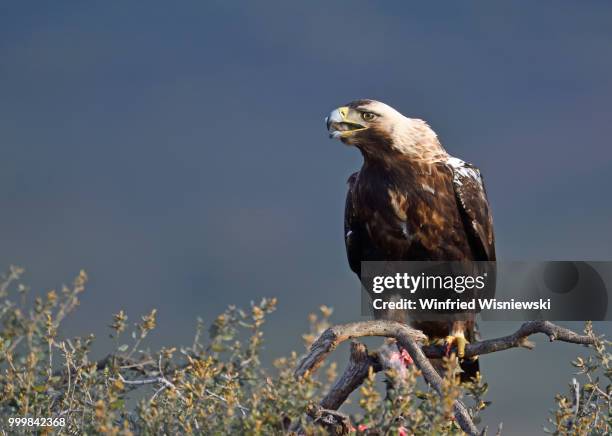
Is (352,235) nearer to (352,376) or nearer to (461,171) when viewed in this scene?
(461,171)

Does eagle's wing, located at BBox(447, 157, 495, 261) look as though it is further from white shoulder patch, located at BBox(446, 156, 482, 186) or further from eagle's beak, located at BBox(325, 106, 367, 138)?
eagle's beak, located at BBox(325, 106, 367, 138)

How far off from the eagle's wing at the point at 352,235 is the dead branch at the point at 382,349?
5.46ft

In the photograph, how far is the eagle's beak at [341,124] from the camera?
7730 millimetres

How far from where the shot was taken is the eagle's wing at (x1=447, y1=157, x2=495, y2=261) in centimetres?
785

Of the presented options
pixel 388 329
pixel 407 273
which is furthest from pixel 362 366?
pixel 407 273

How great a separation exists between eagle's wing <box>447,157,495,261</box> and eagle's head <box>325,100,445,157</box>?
35 cm

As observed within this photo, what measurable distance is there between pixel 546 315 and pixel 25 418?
4.49 m

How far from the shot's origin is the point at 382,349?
6676 millimetres

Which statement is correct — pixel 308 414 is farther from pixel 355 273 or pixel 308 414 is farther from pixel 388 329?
pixel 355 273

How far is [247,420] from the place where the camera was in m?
4.21

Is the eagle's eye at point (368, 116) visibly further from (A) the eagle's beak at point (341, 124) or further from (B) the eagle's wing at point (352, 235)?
(B) the eagle's wing at point (352, 235)

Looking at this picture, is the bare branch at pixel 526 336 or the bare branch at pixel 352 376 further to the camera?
the bare branch at pixel 352 376

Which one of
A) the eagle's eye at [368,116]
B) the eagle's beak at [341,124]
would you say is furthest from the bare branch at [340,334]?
the eagle's eye at [368,116]

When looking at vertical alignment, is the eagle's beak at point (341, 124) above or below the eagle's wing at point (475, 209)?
above
